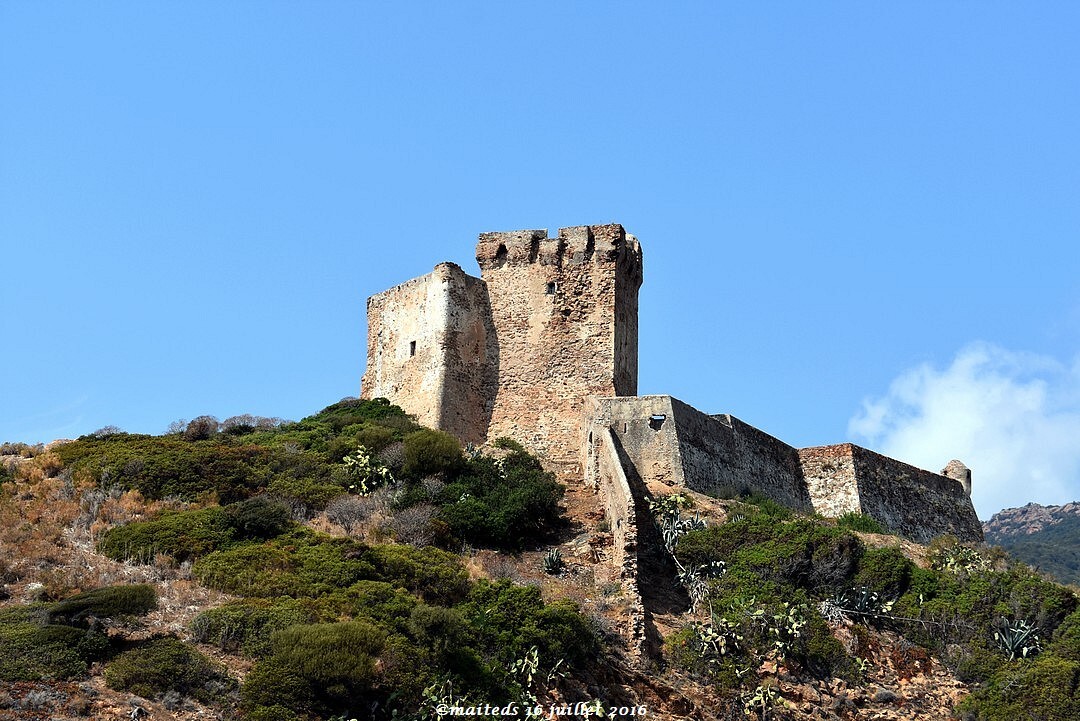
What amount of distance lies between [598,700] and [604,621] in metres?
2.22

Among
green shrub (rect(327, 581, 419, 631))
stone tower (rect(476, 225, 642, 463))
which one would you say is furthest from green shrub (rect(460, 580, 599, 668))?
stone tower (rect(476, 225, 642, 463))

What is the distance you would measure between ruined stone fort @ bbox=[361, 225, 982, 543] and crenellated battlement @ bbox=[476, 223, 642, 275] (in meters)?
0.03

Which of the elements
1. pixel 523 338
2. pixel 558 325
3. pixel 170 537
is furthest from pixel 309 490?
pixel 558 325

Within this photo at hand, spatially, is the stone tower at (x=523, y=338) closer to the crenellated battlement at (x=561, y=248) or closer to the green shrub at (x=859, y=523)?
the crenellated battlement at (x=561, y=248)

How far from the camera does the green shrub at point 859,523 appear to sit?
86.4 feet

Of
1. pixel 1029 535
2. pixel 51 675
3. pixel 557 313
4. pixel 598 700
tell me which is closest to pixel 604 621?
pixel 598 700

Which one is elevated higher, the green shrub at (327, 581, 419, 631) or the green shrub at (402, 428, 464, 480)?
the green shrub at (402, 428, 464, 480)

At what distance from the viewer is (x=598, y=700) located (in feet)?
60.4

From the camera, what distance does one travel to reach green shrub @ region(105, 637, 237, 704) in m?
16.0

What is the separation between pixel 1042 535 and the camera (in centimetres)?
7525

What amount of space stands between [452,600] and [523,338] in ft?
35.8

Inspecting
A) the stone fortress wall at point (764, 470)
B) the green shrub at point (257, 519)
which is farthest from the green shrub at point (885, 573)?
the green shrub at point (257, 519)

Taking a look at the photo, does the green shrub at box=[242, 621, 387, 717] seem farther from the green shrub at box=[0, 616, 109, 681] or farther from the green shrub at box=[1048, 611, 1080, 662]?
the green shrub at box=[1048, 611, 1080, 662]

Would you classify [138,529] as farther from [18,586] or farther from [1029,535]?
[1029,535]
